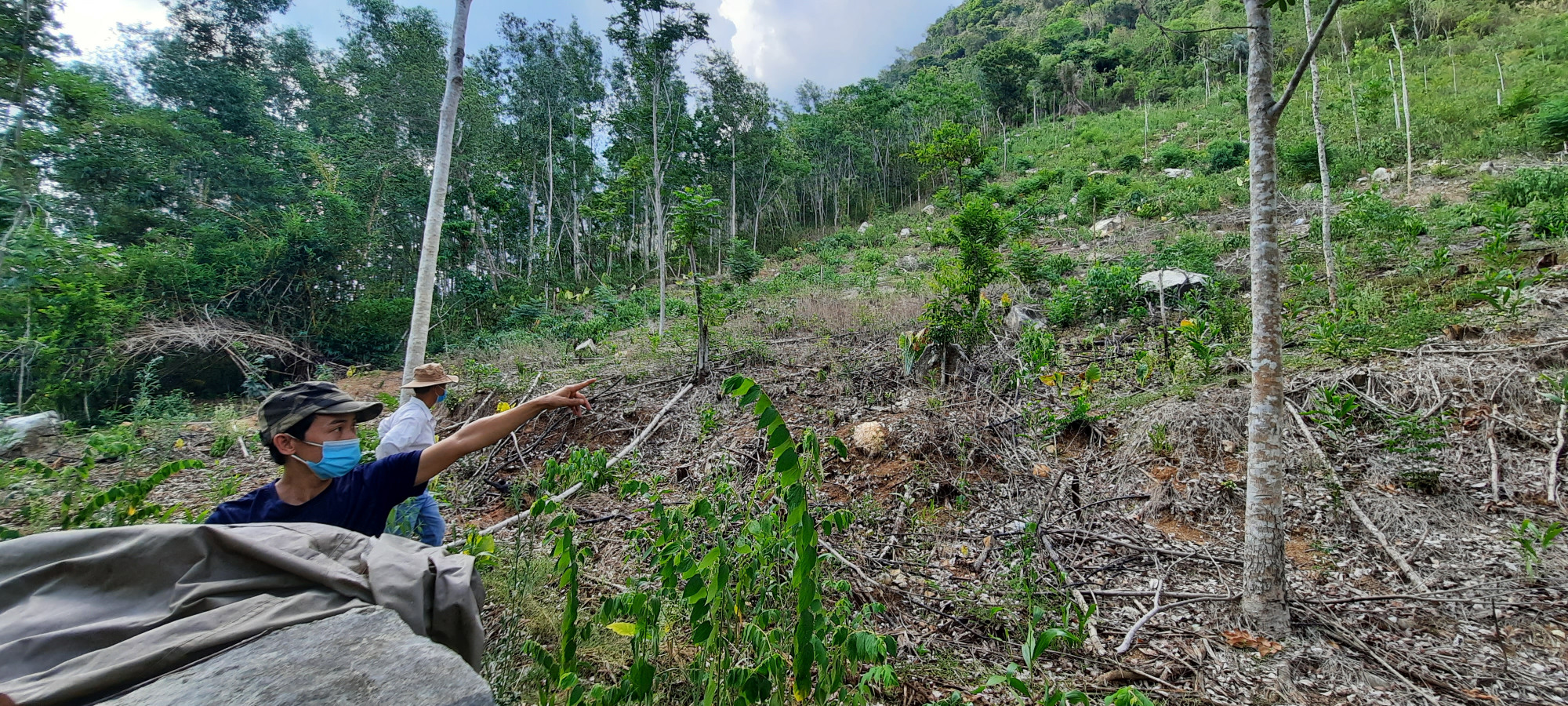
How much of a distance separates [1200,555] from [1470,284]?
4300 millimetres

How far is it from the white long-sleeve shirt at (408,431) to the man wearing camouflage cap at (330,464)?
111 centimetres

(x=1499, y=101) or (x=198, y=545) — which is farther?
(x=1499, y=101)

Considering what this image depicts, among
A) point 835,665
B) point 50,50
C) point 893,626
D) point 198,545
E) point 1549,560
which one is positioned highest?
point 50,50

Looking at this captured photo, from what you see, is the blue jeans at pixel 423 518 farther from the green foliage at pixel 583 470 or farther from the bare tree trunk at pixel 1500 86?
the bare tree trunk at pixel 1500 86

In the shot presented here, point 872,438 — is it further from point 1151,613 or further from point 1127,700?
point 1127,700

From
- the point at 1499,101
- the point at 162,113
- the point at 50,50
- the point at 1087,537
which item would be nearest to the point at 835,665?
the point at 1087,537

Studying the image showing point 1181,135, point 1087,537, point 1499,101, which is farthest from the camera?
point 1181,135

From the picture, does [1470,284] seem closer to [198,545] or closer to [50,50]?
[198,545]

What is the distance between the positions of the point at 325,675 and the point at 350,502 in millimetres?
1015

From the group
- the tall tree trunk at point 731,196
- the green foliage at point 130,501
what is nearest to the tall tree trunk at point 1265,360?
the green foliage at point 130,501

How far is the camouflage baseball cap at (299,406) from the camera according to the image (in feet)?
5.62

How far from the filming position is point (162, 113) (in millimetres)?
14500

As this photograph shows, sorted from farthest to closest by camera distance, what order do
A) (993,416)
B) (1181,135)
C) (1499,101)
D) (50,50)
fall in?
1. (1181,135)
2. (1499,101)
3. (50,50)
4. (993,416)

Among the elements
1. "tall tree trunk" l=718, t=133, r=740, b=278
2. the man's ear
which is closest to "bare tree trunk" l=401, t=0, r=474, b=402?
the man's ear
